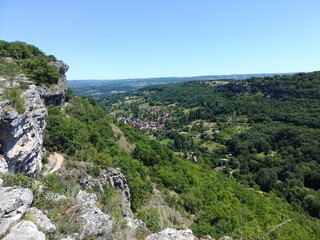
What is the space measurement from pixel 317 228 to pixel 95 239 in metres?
63.3

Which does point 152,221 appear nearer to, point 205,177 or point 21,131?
point 21,131

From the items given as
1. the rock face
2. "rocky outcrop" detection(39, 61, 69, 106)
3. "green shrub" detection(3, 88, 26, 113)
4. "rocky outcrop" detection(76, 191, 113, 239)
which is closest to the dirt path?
"green shrub" detection(3, 88, 26, 113)

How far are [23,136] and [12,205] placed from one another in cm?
1153

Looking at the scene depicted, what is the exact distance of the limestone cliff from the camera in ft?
64.2

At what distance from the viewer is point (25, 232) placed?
1075 cm

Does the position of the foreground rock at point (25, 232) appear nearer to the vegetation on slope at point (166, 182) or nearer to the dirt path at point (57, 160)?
the vegetation on slope at point (166, 182)

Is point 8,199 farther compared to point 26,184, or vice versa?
point 26,184

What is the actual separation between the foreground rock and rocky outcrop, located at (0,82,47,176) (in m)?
8.93

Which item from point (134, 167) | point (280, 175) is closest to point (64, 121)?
point (134, 167)

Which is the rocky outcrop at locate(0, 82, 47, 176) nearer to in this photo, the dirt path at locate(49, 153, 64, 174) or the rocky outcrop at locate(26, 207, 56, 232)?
the dirt path at locate(49, 153, 64, 174)

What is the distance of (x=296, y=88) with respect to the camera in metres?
174

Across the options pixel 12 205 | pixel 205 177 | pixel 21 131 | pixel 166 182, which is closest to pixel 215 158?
pixel 205 177

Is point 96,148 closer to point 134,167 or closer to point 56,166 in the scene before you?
point 134,167

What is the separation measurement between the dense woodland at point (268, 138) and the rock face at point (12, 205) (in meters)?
71.6
